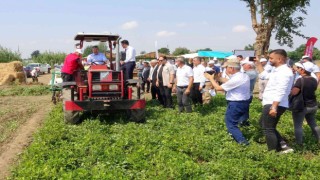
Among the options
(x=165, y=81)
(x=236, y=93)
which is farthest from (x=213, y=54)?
(x=236, y=93)

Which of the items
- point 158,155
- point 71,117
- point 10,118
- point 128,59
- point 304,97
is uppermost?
point 128,59

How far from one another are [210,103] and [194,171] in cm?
663

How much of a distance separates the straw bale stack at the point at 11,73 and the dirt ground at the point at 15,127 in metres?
9.22

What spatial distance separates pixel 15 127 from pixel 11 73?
51.5 ft

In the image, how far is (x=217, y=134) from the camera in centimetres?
728

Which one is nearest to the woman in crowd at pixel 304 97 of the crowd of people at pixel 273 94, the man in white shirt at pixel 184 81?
the crowd of people at pixel 273 94

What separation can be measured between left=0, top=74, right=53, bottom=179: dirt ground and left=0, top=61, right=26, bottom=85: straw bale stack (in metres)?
9.22

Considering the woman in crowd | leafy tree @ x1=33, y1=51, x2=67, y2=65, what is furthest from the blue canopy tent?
leafy tree @ x1=33, y1=51, x2=67, y2=65

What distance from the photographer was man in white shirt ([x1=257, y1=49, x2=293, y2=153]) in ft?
18.6

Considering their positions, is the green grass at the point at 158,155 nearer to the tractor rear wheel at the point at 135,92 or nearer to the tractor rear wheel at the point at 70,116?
the tractor rear wheel at the point at 70,116

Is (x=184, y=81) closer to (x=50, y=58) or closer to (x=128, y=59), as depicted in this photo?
(x=128, y=59)

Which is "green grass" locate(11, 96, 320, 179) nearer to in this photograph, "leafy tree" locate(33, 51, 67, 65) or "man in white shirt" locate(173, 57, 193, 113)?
"man in white shirt" locate(173, 57, 193, 113)

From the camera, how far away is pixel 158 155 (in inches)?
225

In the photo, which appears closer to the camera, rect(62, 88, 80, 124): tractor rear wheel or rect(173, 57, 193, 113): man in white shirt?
rect(62, 88, 80, 124): tractor rear wheel
